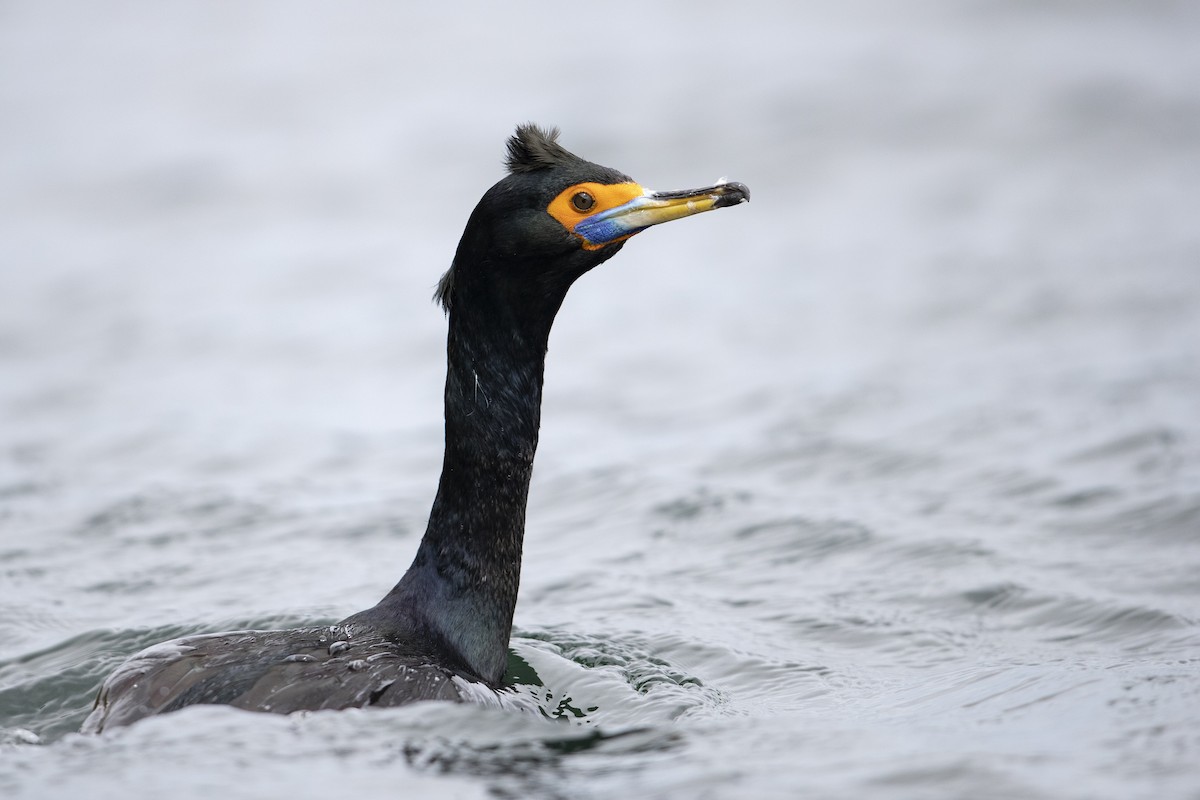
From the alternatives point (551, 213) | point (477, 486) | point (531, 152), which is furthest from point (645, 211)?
point (477, 486)

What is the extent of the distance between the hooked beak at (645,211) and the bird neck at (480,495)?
469 mm

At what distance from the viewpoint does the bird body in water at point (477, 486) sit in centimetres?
538

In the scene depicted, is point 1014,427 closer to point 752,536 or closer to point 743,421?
point 743,421

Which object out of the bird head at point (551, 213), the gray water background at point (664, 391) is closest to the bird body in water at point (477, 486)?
the bird head at point (551, 213)

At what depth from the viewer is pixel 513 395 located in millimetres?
6297

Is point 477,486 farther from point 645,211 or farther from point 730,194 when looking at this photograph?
point 730,194

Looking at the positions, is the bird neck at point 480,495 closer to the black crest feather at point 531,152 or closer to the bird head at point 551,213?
the bird head at point 551,213

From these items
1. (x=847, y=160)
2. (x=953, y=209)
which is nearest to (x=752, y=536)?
(x=953, y=209)

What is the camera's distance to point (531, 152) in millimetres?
5969

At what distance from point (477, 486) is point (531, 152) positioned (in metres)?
1.41

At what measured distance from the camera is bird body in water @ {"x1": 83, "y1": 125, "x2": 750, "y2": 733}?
5.38 meters

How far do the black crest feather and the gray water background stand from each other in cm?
214

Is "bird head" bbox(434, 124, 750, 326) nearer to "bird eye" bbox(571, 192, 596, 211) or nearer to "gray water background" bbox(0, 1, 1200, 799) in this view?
"bird eye" bbox(571, 192, 596, 211)

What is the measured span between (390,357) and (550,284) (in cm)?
821
